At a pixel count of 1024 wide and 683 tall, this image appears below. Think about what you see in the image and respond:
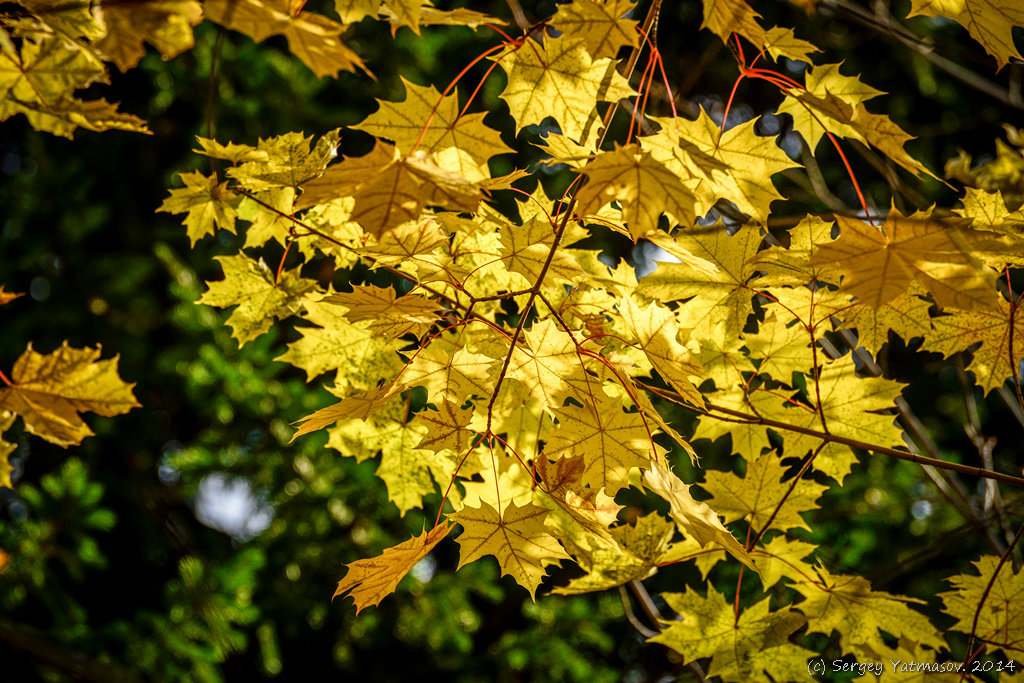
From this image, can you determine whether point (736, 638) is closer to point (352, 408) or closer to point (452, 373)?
point (452, 373)

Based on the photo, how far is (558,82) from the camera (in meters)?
1.17

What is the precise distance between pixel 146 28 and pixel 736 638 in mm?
1571

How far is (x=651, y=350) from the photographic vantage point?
119cm

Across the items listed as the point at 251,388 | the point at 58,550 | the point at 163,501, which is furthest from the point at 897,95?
the point at 58,550

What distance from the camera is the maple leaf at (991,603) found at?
1433mm

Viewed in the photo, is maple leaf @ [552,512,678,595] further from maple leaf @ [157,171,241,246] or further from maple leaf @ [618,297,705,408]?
maple leaf @ [157,171,241,246]

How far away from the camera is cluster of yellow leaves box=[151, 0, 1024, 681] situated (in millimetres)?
995

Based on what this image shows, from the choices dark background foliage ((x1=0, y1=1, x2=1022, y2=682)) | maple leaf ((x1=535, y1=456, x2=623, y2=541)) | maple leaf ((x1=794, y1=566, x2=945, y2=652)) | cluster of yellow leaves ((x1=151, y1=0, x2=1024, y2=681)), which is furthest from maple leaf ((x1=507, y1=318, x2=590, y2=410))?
dark background foliage ((x1=0, y1=1, x2=1022, y2=682))

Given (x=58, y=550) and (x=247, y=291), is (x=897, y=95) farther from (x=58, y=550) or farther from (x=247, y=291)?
(x=58, y=550)

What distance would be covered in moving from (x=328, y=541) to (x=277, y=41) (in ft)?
11.2

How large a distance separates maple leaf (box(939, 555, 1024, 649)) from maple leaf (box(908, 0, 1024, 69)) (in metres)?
1.07

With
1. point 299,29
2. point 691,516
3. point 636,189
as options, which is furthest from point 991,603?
point 299,29

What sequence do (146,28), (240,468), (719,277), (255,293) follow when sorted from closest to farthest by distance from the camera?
(146,28), (719,277), (255,293), (240,468)

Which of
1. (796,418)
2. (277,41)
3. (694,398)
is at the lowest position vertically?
(277,41)
